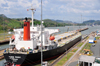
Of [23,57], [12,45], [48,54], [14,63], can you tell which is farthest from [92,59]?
[12,45]

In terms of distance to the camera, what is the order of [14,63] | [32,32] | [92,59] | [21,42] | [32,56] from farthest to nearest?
[32,32] < [21,42] < [32,56] < [14,63] < [92,59]

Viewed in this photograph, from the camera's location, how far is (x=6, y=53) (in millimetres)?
14578

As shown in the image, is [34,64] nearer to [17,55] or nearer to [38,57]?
[38,57]

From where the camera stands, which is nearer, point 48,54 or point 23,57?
point 23,57

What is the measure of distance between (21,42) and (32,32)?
3881mm

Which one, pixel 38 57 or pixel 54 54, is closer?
pixel 38 57

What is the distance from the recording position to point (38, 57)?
1600cm

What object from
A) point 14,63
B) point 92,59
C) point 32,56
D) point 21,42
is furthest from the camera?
point 21,42

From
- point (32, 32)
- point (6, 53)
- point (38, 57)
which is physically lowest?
point (38, 57)

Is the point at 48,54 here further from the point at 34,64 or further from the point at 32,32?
the point at 32,32

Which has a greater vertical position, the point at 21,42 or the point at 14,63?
the point at 21,42

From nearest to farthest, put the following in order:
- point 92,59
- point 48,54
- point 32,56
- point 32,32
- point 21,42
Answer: point 92,59 < point 32,56 < point 21,42 < point 48,54 < point 32,32

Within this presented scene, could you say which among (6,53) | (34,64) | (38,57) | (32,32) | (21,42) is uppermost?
(32,32)

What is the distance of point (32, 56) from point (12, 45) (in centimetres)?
511
